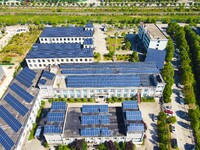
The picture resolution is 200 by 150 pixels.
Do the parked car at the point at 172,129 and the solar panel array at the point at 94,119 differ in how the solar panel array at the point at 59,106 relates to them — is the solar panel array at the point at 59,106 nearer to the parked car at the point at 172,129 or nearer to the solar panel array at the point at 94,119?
the solar panel array at the point at 94,119

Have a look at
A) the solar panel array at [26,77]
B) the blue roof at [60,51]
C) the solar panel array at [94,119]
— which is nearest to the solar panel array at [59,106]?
the solar panel array at [94,119]

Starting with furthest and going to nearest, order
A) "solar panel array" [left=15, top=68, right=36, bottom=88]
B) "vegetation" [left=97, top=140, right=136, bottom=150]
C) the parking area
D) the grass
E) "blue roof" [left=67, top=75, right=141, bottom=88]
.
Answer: the grass → "solar panel array" [left=15, top=68, right=36, bottom=88] → "blue roof" [left=67, top=75, right=141, bottom=88] → the parking area → "vegetation" [left=97, top=140, right=136, bottom=150]

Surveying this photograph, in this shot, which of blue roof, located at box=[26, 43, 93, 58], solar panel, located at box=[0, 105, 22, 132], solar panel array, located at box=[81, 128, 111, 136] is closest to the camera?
solar panel array, located at box=[81, 128, 111, 136]

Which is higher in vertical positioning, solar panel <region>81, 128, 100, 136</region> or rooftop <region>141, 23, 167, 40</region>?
rooftop <region>141, 23, 167, 40</region>

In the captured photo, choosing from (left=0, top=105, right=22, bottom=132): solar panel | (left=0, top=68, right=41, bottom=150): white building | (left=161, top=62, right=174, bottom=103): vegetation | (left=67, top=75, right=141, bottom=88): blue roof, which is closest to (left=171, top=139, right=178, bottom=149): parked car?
(left=161, top=62, right=174, bottom=103): vegetation

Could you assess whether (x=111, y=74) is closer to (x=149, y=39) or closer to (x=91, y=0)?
(x=149, y=39)

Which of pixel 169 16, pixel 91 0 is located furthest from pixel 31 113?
pixel 91 0

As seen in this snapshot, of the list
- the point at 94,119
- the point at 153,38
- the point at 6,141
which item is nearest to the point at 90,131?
the point at 94,119

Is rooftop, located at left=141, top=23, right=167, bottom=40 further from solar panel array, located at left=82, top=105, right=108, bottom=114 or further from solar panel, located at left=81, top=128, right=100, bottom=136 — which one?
solar panel, located at left=81, top=128, right=100, bottom=136
